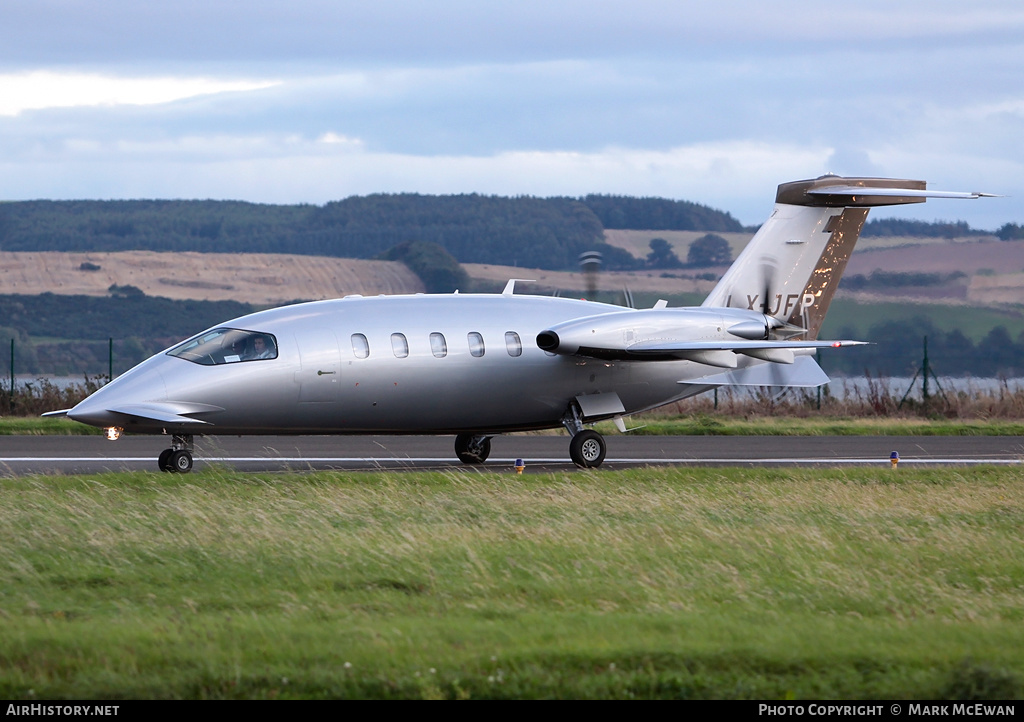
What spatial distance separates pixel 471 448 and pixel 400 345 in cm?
373

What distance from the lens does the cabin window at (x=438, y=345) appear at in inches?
867

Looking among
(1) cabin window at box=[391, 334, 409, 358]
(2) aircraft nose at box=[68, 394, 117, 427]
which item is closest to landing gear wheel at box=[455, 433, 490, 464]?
(1) cabin window at box=[391, 334, 409, 358]

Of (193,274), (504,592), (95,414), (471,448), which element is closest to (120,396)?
(95,414)

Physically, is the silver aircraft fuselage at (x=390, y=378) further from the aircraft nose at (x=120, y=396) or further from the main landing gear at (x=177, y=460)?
the main landing gear at (x=177, y=460)

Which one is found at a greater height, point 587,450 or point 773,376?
point 773,376

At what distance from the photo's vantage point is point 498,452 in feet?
91.0

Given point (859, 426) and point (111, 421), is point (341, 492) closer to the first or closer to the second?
point (111, 421)

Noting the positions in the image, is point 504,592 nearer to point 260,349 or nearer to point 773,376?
point 260,349

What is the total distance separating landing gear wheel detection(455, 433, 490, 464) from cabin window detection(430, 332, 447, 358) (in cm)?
299

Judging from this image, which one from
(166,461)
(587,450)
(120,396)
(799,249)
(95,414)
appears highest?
(799,249)

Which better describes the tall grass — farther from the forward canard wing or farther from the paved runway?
the forward canard wing

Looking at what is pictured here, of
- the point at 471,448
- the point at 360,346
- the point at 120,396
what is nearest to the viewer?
the point at 120,396

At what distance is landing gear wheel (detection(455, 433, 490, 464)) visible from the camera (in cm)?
2464

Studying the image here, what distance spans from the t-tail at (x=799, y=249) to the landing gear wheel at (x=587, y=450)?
4.57 metres
